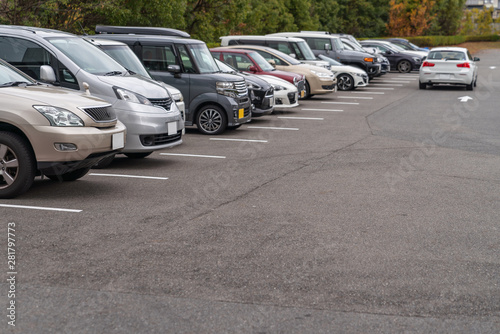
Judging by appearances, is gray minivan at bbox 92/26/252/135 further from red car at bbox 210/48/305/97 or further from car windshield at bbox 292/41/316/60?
car windshield at bbox 292/41/316/60

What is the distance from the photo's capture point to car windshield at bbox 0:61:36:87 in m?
7.77

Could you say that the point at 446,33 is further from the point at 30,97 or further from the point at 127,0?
the point at 30,97

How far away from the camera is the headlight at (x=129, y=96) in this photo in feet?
31.1

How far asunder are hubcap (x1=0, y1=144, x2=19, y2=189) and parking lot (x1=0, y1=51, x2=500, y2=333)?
275mm

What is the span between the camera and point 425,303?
448 centimetres

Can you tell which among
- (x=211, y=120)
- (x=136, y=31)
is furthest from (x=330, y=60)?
(x=211, y=120)

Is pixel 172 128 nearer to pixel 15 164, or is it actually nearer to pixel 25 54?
pixel 25 54

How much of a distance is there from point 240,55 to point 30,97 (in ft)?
Result: 35.2

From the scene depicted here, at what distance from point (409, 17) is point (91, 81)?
2575 inches

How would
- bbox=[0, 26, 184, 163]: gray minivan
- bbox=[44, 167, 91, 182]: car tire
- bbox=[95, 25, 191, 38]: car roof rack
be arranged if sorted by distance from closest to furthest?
bbox=[44, 167, 91, 182]: car tire → bbox=[0, 26, 184, 163]: gray minivan → bbox=[95, 25, 191, 38]: car roof rack

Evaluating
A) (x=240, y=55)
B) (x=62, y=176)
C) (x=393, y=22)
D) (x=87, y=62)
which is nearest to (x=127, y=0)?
(x=240, y=55)

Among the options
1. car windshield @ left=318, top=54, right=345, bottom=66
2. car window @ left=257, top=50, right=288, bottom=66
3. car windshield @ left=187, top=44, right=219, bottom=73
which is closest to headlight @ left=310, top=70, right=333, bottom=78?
car window @ left=257, top=50, right=288, bottom=66

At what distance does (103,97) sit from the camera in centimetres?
944

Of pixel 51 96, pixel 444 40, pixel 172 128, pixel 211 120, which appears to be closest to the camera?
pixel 51 96
